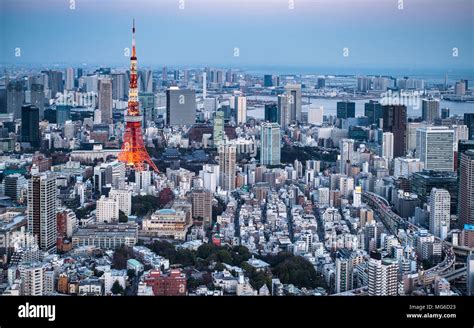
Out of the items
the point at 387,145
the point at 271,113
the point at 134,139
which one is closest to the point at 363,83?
the point at 387,145

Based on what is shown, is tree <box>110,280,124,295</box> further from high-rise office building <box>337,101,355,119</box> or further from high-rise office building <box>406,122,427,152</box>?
high-rise office building <box>406,122,427,152</box>

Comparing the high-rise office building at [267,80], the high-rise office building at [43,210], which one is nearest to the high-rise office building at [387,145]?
the high-rise office building at [267,80]

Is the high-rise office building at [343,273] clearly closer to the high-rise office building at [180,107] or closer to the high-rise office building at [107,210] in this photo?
the high-rise office building at [107,210]

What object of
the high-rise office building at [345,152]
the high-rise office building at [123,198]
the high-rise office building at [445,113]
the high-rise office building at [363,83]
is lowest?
the high-rise office building at [123,198]

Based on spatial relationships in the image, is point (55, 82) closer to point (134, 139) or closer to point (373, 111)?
point (134, 139)
